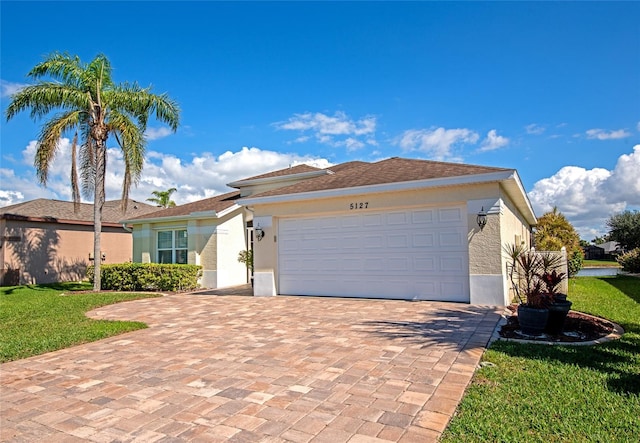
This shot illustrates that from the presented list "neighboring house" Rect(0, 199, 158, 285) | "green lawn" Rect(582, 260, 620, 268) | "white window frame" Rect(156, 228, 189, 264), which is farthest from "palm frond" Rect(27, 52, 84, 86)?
"green lawn" Rect(582, 260, 620, 268)

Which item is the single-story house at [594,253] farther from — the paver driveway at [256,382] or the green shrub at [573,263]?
the paver driveway at [256,382]

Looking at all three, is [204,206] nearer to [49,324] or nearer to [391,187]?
[49,324]

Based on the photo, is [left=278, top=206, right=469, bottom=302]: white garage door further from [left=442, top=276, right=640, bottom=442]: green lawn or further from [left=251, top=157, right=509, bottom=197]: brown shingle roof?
[left=442, top=276, right=640, bottom=442]: green lawn

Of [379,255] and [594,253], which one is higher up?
[379,255]

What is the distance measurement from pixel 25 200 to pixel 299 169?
18685mm

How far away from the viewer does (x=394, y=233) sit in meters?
10.6

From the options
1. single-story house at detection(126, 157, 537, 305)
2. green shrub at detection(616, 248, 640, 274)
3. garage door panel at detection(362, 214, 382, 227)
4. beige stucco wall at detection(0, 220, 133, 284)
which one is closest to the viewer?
single-story house at detection(126, 157, 537, 305)

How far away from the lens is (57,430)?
3.34 m

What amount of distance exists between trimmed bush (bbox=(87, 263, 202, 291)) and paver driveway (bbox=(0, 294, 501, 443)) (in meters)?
7.67

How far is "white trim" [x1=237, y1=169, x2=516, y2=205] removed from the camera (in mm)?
9094

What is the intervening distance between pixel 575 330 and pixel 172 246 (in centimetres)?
1542

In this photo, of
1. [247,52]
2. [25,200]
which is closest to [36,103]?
[247,52]

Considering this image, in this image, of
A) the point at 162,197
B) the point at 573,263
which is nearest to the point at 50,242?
the point at 162,197

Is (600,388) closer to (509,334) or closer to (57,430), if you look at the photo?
(509,334)
